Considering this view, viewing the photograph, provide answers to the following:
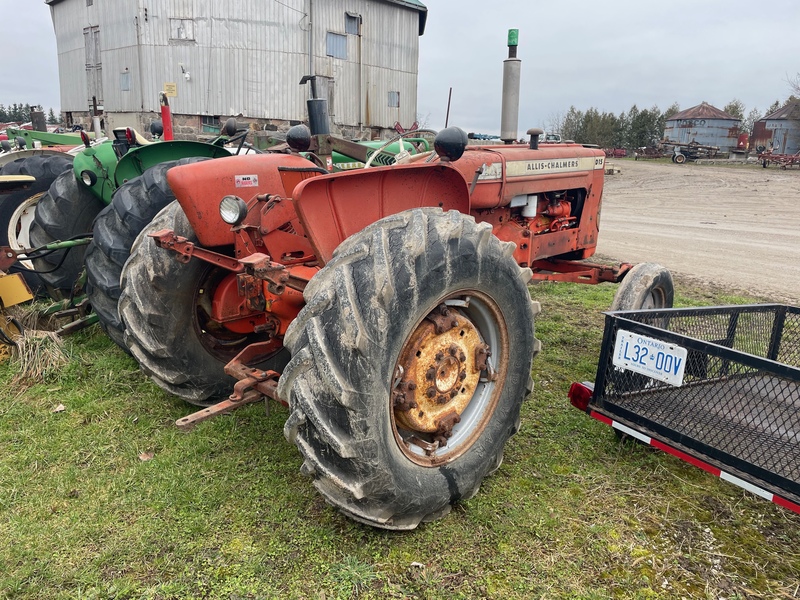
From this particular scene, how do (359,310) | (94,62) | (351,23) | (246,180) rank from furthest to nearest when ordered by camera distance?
(94,62) < (351,23) < (246,180) < (359,310)

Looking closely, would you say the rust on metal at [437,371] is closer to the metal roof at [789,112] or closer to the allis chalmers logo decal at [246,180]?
the allis chalmers logo decal at [246,180]

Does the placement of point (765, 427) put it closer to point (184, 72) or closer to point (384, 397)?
point (384, 397)

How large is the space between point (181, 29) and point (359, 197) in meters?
20.4

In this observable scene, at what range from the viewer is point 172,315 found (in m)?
3.04

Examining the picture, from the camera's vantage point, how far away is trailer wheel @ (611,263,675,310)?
12.8 feet

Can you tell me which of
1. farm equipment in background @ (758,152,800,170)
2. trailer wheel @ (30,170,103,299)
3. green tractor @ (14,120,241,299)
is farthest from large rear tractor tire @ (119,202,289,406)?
farm equipment in background @ (758,152,800,170)

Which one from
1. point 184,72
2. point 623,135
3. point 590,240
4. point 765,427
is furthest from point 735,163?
point 765,427

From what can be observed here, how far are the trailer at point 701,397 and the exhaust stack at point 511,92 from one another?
6.40 ft

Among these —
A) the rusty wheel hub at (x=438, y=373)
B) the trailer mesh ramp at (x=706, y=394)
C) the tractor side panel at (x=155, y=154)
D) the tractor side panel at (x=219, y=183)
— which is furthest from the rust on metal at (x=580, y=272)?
the tractor side panel at (x=155, y=154)

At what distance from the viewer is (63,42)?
968 inches

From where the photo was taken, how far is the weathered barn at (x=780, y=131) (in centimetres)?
3944

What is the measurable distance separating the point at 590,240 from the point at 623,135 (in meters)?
46.4

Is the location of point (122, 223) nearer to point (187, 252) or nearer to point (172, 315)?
point (172, 315)

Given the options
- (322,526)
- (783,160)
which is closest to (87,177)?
(322,526)
